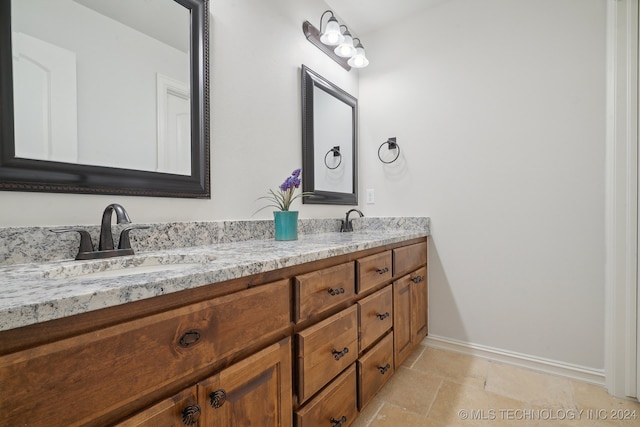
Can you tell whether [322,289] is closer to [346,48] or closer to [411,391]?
[411,391]

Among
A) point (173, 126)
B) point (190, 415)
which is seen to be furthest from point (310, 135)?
point (190, 415)

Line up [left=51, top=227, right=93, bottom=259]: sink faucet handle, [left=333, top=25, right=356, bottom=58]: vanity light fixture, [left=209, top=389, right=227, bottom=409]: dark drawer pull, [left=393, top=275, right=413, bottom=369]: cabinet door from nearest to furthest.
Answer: [left=209, top=389, right=227, bottom=409]: dark drawer pull
[left=51, top=227, right=93, bottom=259]: sink faucet handle
[left=393, top=275, right=413, bottom=369]: cabinet door
[left=333, top=25, right=356, bottom=58]: vanity light fixture

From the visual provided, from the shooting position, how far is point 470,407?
141 centimetres

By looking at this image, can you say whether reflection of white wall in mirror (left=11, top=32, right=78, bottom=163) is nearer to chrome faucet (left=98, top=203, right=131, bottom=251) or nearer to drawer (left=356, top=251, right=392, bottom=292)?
chrome faucet (left=98, top=203, right=131, bottom=251)

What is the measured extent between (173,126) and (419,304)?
1718 millimetres

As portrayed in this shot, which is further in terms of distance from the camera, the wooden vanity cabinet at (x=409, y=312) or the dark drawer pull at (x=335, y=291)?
the wooden vanity cabinet at (x=409, y=312)

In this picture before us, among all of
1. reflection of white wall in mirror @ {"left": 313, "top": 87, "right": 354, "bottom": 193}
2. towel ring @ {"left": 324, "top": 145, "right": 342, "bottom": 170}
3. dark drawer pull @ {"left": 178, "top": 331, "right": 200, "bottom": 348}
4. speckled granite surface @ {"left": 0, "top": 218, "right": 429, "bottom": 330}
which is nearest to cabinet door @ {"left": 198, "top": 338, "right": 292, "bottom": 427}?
dark drawer pull @ {"left": 178, "top": 331, "right": 200, "bottom": 348}

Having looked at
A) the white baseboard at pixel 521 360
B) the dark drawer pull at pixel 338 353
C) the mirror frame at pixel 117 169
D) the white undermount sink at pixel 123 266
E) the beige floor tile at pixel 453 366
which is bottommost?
the beige floor tile at pixel 453 366

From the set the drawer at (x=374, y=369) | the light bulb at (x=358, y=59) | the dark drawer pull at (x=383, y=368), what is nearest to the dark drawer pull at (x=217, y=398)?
the drawer at (x=374, y=369)

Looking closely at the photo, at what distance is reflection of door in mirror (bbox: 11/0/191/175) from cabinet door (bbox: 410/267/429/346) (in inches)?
57.0

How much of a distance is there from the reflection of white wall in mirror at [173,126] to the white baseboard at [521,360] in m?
1.96

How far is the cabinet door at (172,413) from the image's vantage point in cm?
55

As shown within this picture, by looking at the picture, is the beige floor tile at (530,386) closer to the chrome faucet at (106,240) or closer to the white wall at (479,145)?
the white wall at (479,145)

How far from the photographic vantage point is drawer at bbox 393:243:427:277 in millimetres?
1581
